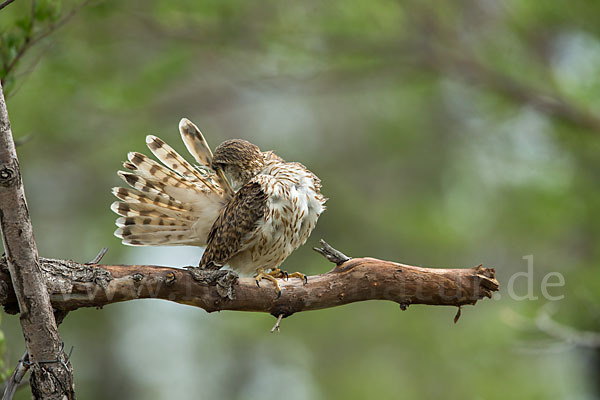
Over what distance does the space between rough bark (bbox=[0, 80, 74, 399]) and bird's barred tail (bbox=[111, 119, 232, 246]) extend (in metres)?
1.36

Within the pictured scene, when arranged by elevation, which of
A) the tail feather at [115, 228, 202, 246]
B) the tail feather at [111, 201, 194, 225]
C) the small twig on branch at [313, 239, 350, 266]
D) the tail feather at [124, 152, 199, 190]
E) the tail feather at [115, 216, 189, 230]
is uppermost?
the tail feather at [124, 152, 199, 190]

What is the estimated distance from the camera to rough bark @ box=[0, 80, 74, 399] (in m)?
1.92

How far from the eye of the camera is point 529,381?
32.9ft

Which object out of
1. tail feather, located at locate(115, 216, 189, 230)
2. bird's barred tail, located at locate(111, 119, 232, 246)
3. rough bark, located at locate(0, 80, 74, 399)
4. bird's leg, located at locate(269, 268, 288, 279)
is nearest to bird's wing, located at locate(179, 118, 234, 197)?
bird's barred tail, located at locate(111, 119, 232, 246)

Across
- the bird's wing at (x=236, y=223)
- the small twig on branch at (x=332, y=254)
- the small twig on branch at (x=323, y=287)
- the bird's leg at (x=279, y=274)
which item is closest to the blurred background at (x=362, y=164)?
the bird's wing at (x=236, y=223)

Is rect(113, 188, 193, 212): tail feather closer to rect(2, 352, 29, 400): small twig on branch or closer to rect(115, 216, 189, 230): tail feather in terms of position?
rect(115, 216, 189, 230): tail feather

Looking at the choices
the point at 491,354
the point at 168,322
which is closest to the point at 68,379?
the point at 491,354

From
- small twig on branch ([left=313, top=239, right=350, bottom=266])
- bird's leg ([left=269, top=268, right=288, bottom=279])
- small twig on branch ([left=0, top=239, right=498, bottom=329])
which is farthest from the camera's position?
bird's leg ([left=269, top=268, right=288, bottom=279])

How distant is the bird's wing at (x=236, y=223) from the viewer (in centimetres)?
324

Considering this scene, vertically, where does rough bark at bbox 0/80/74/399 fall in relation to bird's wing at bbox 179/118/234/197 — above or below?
below

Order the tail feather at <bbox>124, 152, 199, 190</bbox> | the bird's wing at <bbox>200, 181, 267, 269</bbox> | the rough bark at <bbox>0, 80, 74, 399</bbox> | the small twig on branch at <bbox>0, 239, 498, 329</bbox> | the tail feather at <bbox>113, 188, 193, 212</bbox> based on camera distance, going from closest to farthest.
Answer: the rough bark at <bbox>0, 80, 74, 399</bbox>
the small twig on branch at <bbox>0, 239, 498, 329</bbox>
the bird's wing at <bbox>200, 181, 267, 269</bbox>
the tail feather at <bbox>124, 152, 199, 190</bbox>
the tail feather at <bbox>113, 188, 193, 212</bbox>

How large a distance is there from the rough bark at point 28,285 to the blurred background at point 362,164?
283 cm

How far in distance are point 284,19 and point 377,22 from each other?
0.95 metres

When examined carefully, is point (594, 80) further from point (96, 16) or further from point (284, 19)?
point (96, 16)
